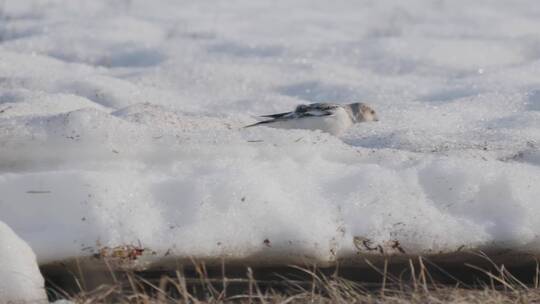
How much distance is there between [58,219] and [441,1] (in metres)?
8.45

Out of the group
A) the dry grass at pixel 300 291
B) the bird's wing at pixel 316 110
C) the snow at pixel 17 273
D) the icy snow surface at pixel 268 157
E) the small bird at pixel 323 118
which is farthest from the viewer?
the bird's wing at pixel 316 110

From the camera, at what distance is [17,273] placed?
293cm

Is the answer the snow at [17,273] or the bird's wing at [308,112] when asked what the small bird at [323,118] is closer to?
the bird's wing at [308,112]

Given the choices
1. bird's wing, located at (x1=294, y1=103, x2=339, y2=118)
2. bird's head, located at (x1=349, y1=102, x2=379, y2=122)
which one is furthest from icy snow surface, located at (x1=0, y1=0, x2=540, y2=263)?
bird's wing, located at (x1=294, y1=103, x2=339, y2=118)

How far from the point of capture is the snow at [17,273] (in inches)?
115

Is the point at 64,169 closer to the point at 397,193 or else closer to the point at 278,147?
the point at 278,147

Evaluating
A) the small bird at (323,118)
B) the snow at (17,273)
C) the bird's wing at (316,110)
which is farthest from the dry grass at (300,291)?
the bird's wing at (316,110)

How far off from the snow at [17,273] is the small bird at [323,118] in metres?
2.11

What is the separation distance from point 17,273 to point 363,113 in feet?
9.09

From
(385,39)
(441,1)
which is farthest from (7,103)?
(441,1)

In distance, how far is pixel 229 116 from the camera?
5258 millimetres

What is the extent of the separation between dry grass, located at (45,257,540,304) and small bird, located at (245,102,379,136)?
1.63 meters

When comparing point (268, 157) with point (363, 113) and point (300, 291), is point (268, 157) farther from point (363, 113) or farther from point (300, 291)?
point (363, 113)

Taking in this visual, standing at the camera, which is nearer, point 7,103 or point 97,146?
point 97,146
